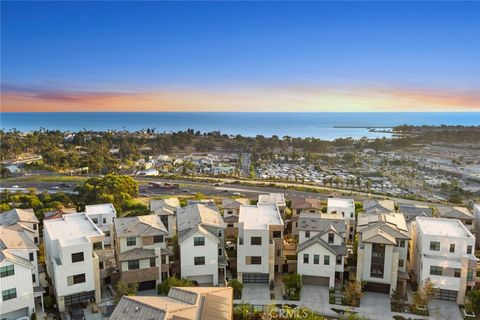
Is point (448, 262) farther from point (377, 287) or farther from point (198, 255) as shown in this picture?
point (198, 255)

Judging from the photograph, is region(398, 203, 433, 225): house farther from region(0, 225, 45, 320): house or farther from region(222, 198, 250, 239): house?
region(0, 225, 45, 320): house

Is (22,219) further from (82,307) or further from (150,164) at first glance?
(150,164)

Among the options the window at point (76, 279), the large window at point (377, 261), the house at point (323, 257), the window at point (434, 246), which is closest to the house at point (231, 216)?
the house at point (323, 257)

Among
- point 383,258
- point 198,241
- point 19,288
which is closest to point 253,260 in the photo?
point 198,241

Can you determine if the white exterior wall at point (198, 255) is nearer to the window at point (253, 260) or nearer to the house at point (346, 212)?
the window at point (253, 260)

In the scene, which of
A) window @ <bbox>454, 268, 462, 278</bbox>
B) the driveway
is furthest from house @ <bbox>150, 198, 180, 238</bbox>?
window @ <bbox>454, 268, 462, 278</bbox>

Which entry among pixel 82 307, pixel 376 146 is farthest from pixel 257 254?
pixel 376 146

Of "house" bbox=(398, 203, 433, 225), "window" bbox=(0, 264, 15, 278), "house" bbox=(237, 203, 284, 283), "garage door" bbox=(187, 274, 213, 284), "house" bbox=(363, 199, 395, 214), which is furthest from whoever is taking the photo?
"house" bbox=(363, 199, 395, 214)

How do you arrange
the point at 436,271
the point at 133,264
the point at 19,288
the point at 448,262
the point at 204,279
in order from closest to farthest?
the point at 19,288 → the point at 448,262 → the point at 436,271 → the point at 133,264 → the point at 204,279
